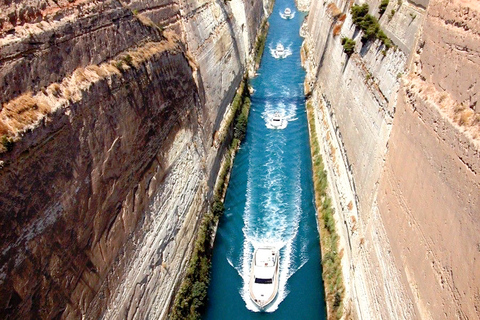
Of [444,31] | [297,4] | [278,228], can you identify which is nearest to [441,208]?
[444,31]

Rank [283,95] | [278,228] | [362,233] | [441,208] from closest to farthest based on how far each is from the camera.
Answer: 1. [441,208]
2. [362,233]
3. [278,228]
4. [283,95]

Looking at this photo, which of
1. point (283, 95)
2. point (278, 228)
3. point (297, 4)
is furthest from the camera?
point (297, 4)

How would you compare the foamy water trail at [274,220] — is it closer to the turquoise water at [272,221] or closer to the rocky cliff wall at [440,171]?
the turquoise water at [272,221]

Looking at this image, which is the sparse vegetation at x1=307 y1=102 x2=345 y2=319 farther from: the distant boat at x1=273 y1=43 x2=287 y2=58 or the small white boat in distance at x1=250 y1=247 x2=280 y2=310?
the distant boat at x1=273 y1=43 x2=287 y2=58

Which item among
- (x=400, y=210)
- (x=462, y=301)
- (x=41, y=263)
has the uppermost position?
(x=462, y=301)

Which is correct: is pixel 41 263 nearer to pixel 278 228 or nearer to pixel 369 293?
pixel 369 293

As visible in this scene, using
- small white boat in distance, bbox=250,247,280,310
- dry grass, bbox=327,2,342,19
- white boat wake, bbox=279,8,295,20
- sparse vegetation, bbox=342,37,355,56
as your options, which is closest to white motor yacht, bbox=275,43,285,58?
dry grass, bbox=327,2,342,19

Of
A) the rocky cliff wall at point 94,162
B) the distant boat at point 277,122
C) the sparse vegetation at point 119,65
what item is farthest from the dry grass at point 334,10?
the sparse vegetation at point 119,65

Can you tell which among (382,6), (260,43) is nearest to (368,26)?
(382,6)
